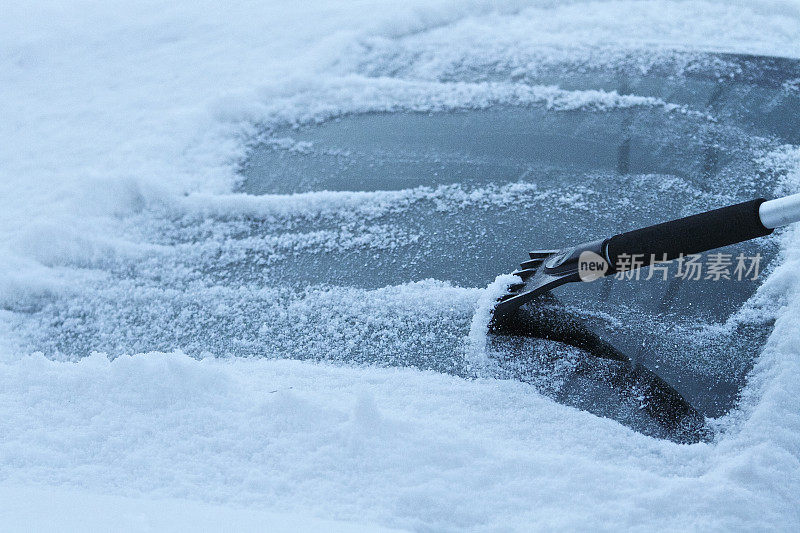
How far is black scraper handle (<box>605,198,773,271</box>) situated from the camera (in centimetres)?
134

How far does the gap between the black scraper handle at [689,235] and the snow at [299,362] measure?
35 centimetres

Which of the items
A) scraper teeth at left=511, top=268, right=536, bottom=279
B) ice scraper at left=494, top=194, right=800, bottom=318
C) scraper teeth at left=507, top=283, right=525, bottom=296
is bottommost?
scraper teeth at left=507, top=283, right=525, bottom=296

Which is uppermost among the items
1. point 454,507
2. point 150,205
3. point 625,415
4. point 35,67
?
point 35,67

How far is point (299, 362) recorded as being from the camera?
5.31 ft

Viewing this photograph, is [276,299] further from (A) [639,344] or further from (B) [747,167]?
(B) [747,167]

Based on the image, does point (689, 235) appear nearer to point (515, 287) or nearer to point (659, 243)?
point (659, 243)

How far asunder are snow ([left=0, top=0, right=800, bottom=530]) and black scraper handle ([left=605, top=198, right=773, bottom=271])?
35 cm

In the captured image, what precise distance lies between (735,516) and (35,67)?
134 inches

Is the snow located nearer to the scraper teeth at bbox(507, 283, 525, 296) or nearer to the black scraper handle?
the scraper teeth at bbox(507, 283, 525, 296)

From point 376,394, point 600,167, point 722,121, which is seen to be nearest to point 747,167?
point 722,121

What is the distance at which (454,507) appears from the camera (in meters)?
1.16

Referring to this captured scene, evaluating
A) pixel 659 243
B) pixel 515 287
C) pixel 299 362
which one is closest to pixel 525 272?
pixel 515 287

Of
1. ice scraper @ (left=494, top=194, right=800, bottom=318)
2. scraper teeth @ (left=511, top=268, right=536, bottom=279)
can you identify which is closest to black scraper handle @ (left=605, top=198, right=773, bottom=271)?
ice scraper @ (left=494, top=194, right=800, bottom=318)

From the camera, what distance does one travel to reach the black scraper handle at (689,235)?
134cm
